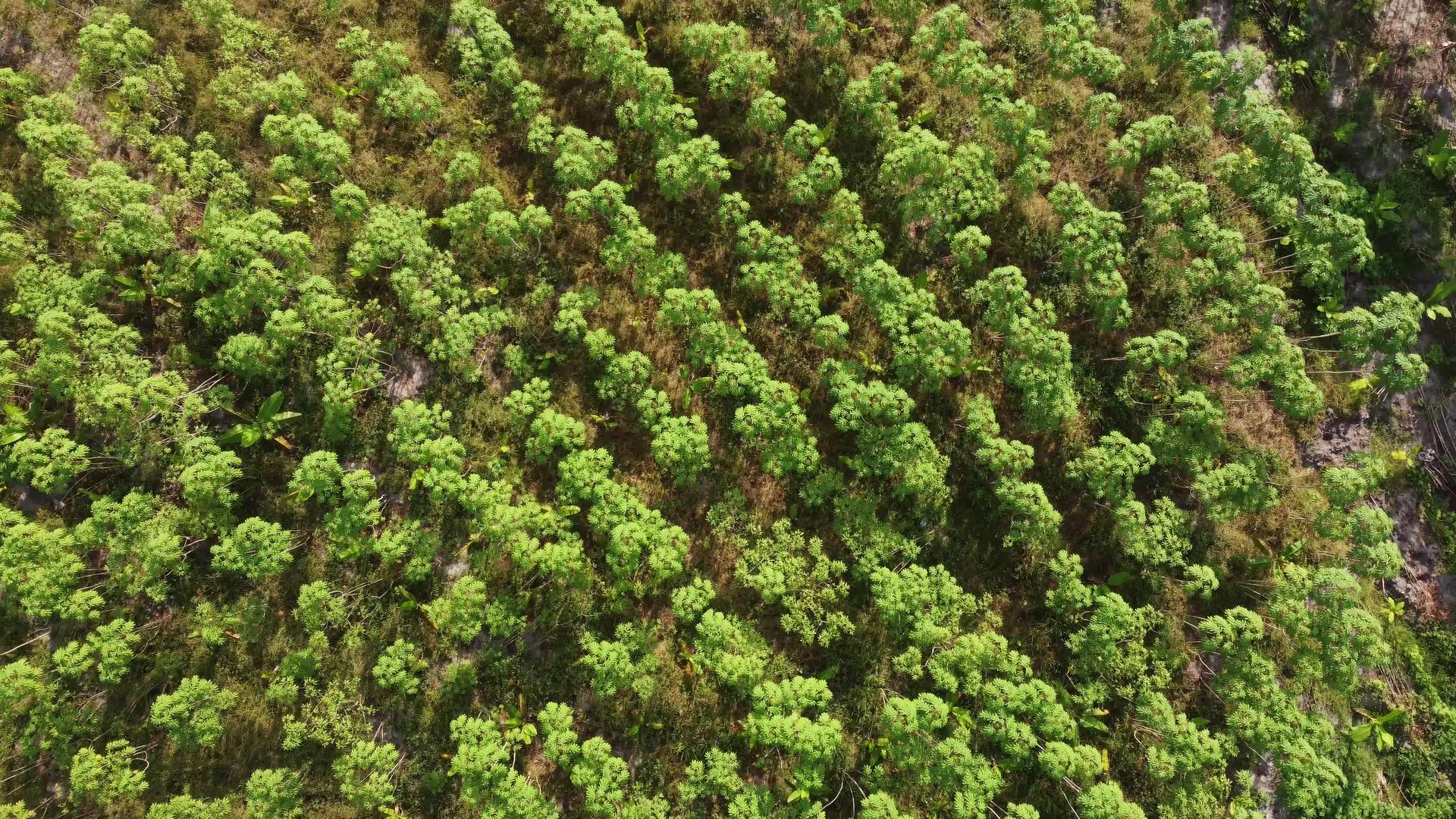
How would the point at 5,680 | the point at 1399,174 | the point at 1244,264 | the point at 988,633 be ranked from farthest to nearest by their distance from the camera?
the point at 1399,174
the point at 1244,264
the point at 988,633
the point at 5,680

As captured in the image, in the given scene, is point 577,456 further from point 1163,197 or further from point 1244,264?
point 1244,264

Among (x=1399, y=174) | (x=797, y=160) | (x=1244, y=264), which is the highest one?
(x=1399, y=174)

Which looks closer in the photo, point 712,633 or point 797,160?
point 712,633

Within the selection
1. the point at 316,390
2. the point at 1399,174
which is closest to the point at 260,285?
the point at 316,390

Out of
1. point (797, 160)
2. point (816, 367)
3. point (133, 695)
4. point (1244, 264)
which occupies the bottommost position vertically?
point (133, 695)

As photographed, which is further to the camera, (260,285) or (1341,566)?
(1341,566)

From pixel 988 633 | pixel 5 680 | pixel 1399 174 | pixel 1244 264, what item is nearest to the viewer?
pixel 5 680

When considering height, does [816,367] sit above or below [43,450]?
above

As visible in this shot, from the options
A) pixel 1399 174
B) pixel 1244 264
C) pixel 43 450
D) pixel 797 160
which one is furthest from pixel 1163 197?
pixel 43 450

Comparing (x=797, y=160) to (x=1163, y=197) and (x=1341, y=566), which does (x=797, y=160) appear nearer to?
(x=1163, y=197)

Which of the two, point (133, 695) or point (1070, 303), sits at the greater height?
point (1070, 303)
